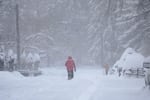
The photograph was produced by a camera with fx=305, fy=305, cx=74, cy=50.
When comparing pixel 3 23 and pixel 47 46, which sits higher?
pixel 3 23

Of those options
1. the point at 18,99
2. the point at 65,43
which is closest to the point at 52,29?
the point at 65,43

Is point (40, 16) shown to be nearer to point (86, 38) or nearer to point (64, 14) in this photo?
point (64, 14)

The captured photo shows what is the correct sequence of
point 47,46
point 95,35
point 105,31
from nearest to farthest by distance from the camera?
point 105,31, point 95,35, point 47,46

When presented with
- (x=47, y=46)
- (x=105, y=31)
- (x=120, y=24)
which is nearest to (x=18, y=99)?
(x=120, y=24)

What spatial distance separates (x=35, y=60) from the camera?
38.2 meters

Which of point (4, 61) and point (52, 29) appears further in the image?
point (52, 29)

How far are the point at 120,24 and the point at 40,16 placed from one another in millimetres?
23535

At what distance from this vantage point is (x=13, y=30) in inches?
2434

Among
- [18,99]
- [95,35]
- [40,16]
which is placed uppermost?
[40,16]

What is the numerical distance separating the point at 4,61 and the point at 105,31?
2566 cm

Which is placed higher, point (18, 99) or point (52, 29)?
point (52, 29)

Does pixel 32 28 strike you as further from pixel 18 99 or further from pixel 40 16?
pixel 18 99

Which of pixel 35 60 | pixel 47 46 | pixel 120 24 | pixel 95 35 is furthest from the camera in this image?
pixel 47 46

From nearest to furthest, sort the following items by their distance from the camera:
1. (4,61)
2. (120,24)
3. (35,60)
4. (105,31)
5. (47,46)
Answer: (4,61) < (35,60) < (120,24) < (105,31) < (47,46)
